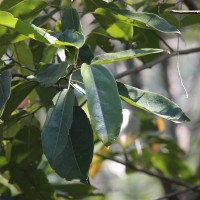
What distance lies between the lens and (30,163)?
4.43ft

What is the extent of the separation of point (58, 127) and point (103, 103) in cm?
11

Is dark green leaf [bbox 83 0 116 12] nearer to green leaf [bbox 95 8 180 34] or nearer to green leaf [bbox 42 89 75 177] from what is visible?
green leaf [bbox 95 8 180 34]

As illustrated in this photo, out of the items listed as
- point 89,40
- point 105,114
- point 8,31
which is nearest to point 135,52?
point 105,114

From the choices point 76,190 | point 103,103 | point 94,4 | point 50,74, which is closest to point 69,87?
point 50,74

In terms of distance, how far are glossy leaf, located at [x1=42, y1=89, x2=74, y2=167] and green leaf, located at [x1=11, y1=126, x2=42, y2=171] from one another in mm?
316

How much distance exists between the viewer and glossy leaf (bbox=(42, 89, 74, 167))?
95 cm

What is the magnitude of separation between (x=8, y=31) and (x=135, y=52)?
0.25 metres

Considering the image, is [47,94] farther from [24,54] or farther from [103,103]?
[103,103]

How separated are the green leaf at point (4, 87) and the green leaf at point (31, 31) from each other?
9cm

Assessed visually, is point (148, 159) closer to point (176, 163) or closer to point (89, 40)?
point (176, 163)

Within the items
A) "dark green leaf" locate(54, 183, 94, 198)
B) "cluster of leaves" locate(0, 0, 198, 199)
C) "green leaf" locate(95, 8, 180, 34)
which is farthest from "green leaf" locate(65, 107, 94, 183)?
"dark green leaf" locate(54, 183, 94, 198)

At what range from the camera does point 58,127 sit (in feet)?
3.18

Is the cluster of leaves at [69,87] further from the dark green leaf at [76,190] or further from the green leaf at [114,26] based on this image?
the dark green leaf at [76,190]

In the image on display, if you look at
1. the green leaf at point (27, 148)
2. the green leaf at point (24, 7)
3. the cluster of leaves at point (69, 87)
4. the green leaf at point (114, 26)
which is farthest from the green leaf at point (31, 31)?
the green leaf at point (27, 148)
